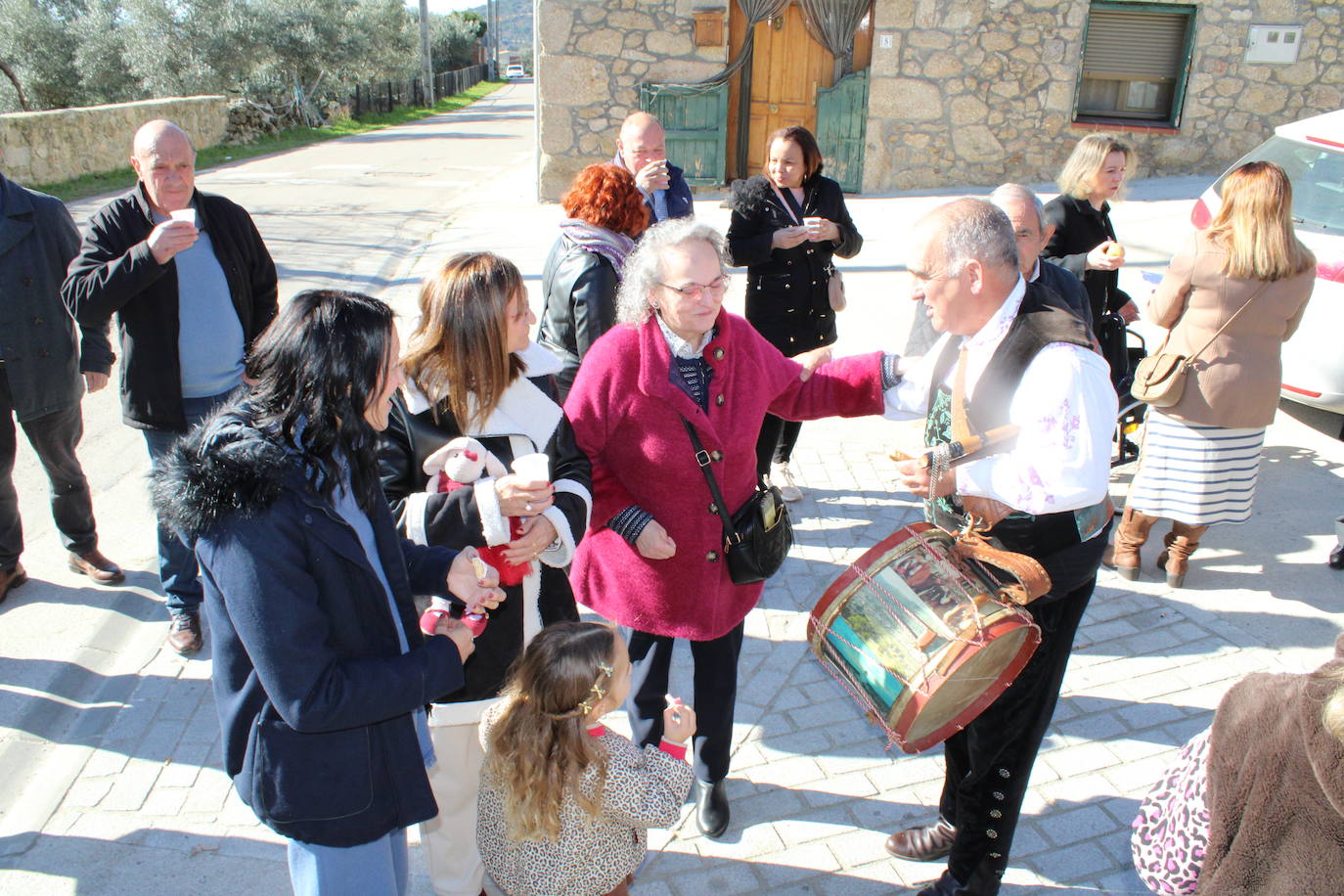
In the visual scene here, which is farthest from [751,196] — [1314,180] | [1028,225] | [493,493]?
[1314,180]

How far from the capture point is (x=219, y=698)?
73.5 inches

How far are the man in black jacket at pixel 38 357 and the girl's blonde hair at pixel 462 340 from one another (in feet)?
7.38

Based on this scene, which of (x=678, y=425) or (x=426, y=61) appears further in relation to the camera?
(x=426, y=61)

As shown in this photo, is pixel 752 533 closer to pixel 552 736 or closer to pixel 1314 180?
pixel 552 736

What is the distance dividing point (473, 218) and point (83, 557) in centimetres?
879

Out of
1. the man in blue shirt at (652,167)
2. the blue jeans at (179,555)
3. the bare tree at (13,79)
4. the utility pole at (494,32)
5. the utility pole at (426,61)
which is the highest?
the utility pole at (494,32)

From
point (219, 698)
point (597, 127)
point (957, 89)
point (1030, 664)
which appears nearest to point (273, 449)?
point (219, 698)

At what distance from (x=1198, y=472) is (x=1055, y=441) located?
261cm

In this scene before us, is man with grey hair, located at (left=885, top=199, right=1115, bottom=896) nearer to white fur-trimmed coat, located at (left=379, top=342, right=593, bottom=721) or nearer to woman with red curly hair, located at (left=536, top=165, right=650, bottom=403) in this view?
white fur-trimmed coat, located at (left=379, top=342, right=593, bottom=721)

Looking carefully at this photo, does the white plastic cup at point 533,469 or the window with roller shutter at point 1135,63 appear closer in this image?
the white plastic cup at point 533,469

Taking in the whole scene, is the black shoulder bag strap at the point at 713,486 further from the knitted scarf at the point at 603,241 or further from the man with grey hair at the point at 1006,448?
the knitted scarf at the point at 603,241

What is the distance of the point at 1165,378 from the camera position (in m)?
4.16

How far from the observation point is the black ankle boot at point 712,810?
116 inches

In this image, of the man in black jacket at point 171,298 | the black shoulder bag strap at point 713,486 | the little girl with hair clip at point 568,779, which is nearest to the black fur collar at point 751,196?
the man in black jacket at point 171,298
